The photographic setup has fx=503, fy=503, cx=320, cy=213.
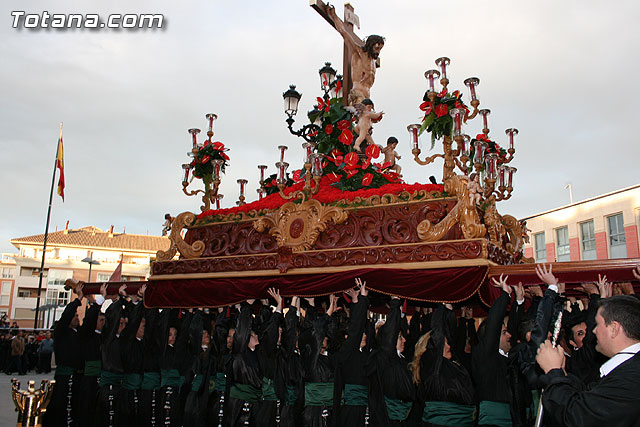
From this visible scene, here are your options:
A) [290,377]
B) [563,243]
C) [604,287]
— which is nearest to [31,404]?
[290,377]

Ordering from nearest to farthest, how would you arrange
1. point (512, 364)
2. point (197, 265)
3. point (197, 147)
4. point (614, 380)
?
point (614, 380) < point (512, 364) < point (197, 265) < point (197, 147)

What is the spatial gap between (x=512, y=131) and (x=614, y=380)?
5.77m

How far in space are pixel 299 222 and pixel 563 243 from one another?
21.8 metres

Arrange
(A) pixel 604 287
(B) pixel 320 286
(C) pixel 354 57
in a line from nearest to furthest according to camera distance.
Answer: (A) pixel 604 287 → (B) pixel 320 286 → (C) pixel 354 57

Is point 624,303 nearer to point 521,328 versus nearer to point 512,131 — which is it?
point 521,328

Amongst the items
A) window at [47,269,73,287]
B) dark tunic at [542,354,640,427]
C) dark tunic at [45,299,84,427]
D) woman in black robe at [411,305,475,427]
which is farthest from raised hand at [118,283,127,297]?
window at [47,269,73,287]

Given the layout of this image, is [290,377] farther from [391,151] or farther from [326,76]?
[326,76]

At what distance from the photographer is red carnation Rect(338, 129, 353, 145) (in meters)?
7.88

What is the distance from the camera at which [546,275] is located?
4.12m

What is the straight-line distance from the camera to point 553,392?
265 centimetres

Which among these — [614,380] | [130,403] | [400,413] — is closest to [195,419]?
[130,403]

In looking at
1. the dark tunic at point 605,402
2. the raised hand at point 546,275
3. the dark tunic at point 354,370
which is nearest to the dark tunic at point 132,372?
the dark tunic at point 354,370

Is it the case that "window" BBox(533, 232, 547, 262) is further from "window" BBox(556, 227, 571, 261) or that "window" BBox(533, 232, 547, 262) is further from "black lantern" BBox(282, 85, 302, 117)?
"black lantern" BBox(282, 85, 302, 117)

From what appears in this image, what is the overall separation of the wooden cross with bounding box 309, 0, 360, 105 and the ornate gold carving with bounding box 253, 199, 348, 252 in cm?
259
